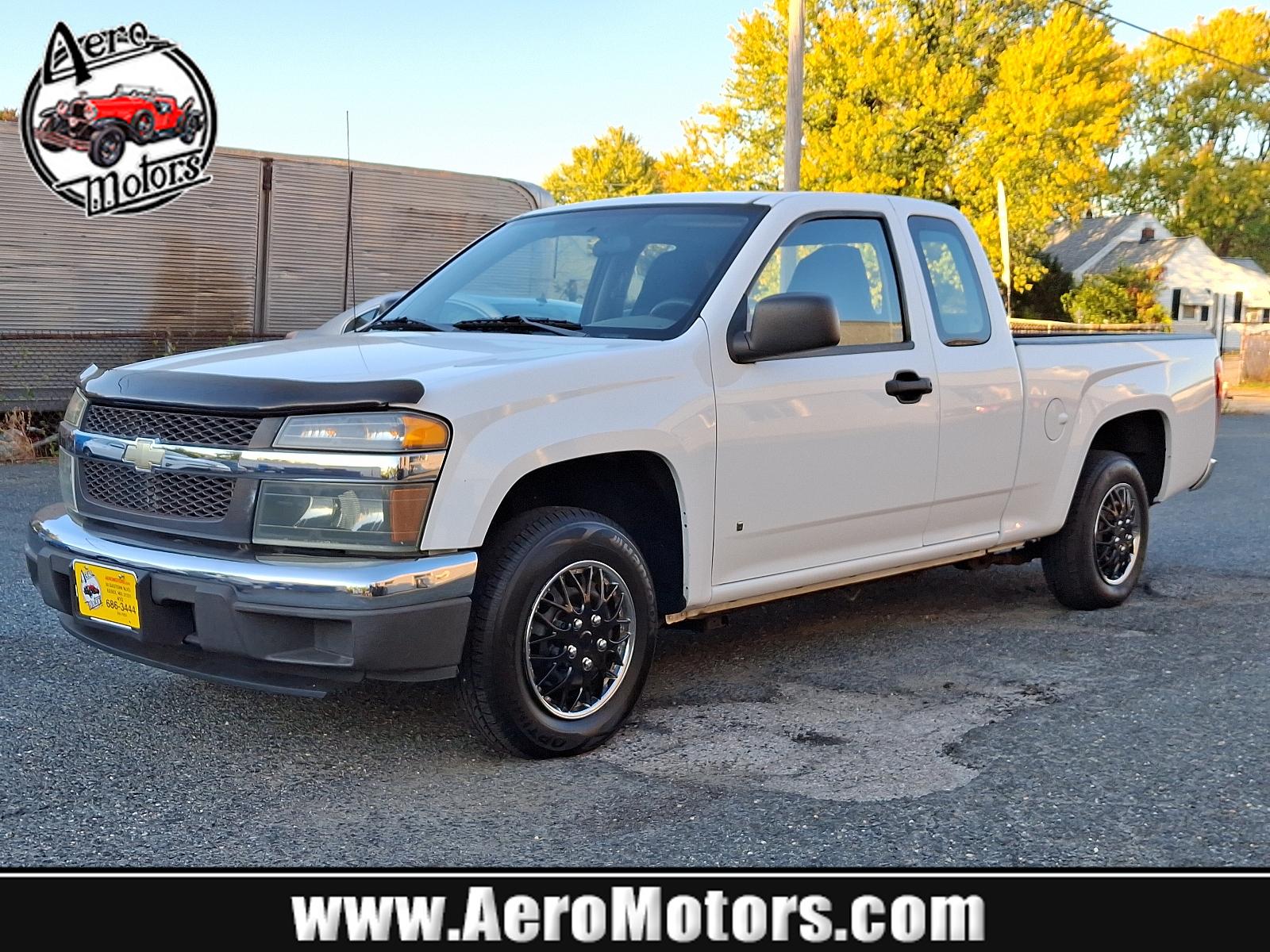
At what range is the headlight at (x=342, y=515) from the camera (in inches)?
155

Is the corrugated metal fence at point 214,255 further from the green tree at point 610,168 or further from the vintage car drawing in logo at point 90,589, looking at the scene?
the green tree at point 610,168

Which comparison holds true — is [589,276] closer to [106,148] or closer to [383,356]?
[383,356]

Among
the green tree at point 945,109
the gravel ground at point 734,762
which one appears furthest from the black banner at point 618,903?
the green tree at point 945,109

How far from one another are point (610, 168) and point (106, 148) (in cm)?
7490

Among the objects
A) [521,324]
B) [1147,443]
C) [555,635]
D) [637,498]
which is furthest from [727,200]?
[1147,443]

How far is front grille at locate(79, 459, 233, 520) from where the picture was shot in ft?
13.5

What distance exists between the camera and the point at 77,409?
4.64 meters

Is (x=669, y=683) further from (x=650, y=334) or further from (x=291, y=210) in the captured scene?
(x=291, y=210)

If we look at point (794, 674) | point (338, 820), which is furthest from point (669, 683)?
point (338, 820)

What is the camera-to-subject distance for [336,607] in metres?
3.88

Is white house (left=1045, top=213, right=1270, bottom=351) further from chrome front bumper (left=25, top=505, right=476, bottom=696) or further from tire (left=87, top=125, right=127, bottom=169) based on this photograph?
chrome front bumper (left=25, top=505, right=476, bottom=696)

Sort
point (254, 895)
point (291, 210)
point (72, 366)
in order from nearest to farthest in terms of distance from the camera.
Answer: point (254, 895), point (72, 366), point (291, 210)

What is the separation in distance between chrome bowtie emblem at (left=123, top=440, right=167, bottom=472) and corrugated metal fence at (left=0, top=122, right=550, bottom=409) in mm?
8991

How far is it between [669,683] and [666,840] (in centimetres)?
169
